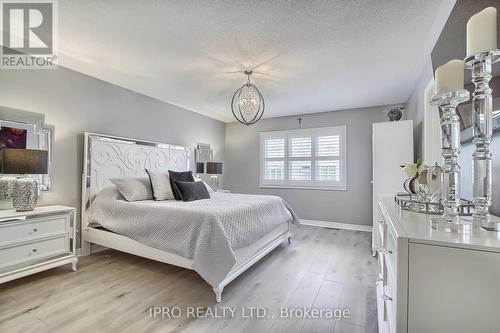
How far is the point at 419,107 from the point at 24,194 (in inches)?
187

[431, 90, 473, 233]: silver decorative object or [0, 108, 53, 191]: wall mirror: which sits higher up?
[0, 108, 53, 191]: wall mirror

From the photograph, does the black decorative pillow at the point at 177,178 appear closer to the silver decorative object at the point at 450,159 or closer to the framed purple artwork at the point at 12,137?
the framed purple artwork at the point at 12,137

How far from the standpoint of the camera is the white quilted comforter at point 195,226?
6.91 ft

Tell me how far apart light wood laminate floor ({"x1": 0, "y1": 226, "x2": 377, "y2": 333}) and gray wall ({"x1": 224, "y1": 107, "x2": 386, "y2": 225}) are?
1.56 m

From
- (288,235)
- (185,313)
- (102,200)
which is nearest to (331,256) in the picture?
(288,235)

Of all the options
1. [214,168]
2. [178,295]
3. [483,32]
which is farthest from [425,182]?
[214,168]

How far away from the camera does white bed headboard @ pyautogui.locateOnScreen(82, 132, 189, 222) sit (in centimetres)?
312

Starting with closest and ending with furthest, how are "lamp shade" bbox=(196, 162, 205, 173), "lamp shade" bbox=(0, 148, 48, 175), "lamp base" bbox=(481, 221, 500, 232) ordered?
"lamp base" bbox=(481, 221, 500, 232) → "lamp shade" bbox=(0, 148, 48, 175) → "lamp shade" bbox=(196, 162, 205, 173)

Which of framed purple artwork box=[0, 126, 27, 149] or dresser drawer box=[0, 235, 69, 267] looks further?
framed purple artwork box=[0, 126, 27, 149]

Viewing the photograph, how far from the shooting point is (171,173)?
11.8 ft

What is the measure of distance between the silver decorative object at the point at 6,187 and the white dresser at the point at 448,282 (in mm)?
3410

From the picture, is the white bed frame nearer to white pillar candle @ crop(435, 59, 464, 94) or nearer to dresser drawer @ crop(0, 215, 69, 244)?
dresser drawer @ crop(0, 215, 69, 244)

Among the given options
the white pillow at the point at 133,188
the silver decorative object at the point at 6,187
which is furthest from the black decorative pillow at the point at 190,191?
the silver decorative object at the point at 6,187

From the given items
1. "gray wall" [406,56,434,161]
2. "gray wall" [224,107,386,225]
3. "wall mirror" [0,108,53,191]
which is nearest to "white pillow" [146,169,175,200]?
"wall mirror" [0,108,53,191]
